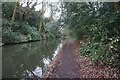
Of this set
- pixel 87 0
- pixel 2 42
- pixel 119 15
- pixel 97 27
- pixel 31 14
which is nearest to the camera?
pixel 119 15

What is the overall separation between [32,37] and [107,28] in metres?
31.5

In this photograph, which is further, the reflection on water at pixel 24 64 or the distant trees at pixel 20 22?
the distant trees at pixel 20 22

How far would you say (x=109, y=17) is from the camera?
7.71 meters

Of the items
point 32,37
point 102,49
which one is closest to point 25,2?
point 32,37

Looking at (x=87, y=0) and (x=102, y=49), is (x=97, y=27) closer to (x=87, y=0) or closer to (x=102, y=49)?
(x=102, y=49)

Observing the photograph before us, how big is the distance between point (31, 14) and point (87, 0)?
32275 mm

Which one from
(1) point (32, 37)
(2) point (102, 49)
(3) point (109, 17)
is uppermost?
(3) point (109, 17)

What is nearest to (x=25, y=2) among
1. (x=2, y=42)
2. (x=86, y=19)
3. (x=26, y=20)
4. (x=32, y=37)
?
(x=26, y=20)

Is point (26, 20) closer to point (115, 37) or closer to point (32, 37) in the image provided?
point (32, 37)

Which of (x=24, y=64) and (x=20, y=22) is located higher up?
(x=24, y=64)

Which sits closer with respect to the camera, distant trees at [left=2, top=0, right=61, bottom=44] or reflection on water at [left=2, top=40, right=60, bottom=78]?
reflection on water at [left=2, top=40, right=60, bottom=78]

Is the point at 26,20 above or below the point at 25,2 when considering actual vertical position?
below

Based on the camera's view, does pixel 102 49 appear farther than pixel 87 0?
No

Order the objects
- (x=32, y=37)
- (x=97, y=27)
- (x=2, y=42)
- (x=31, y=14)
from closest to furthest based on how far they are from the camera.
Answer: (x=97, y=27), (x=2, y=42), (x=32, y=37), (x=31, y=14)
